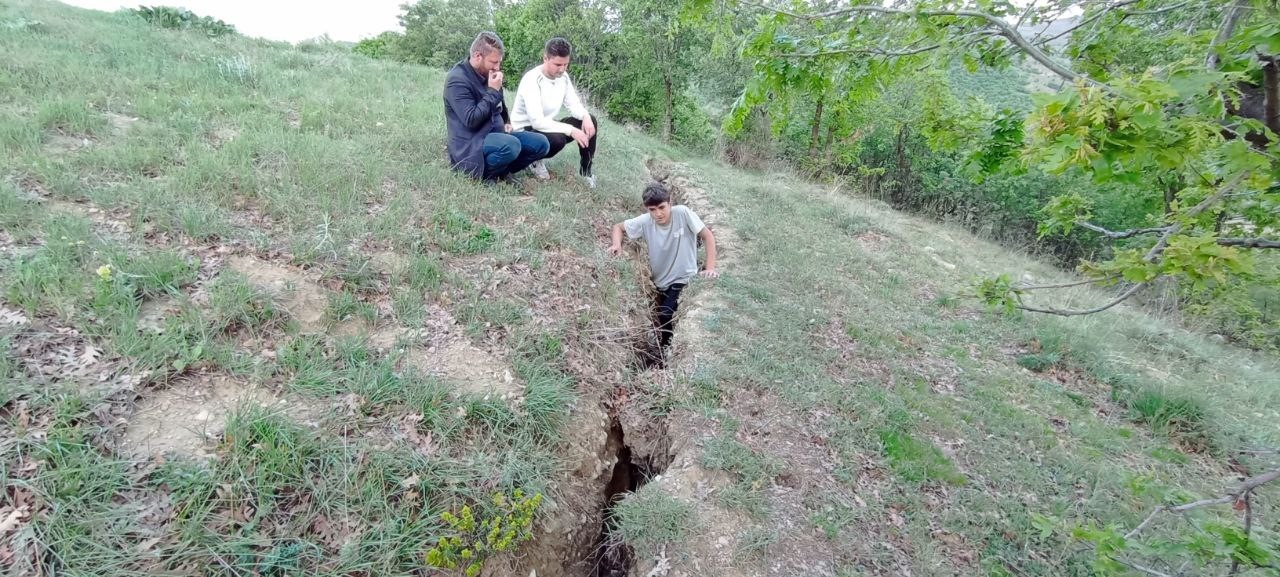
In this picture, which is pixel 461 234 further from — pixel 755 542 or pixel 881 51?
pixel 881 51

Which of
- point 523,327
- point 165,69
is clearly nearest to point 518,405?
point 523,327

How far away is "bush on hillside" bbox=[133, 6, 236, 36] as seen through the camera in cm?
846

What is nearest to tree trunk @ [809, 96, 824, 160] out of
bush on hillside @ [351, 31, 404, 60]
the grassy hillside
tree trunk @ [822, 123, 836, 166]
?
tree trunk @ [822, 123, 836, 166]

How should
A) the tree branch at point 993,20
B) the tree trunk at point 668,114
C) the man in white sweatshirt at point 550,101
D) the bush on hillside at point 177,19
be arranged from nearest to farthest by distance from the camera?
the tree branch at point 993,20
the man in white sweatshirt at point 550,101
the bush on hillside at point 177,19
the tree trunk at point 668,114

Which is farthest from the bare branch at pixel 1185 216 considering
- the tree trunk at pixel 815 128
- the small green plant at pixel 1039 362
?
the tree trunk at pixel 815 128

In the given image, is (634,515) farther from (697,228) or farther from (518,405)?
(697,228)

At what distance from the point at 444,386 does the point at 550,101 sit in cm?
333

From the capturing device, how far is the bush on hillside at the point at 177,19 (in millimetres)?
8461

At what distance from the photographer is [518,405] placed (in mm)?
2943

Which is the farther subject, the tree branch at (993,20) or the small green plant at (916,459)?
the small green plant at (916,459)

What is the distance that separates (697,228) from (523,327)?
6.62ft

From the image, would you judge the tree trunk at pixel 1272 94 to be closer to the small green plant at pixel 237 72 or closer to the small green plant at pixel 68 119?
the small green plant at pixel 68 119

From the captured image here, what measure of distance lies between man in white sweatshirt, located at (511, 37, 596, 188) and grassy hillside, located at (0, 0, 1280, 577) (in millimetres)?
546

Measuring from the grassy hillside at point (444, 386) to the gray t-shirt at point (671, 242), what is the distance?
23cm
